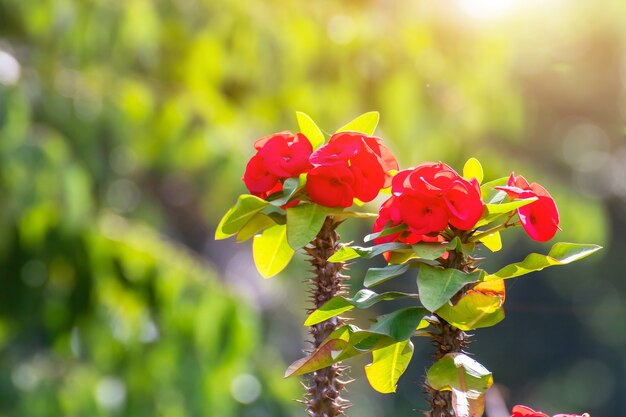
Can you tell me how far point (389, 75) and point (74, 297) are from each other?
56.4 inches

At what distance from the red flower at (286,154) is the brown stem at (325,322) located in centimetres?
8

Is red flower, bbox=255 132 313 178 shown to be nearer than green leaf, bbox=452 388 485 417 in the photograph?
No

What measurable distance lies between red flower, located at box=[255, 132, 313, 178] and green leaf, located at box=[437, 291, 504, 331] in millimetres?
195

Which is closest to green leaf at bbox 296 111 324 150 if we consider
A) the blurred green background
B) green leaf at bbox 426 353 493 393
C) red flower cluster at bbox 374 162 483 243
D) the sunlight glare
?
red flower cluster at bbox 374 162 483 243

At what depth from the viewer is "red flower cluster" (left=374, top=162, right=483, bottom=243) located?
90 cm

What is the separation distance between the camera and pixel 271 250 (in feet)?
3.49

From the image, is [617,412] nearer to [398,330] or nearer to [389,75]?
[389,75]

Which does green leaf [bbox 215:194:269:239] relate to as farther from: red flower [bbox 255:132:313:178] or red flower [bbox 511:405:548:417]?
red flower [bbox 511:405:548:417]

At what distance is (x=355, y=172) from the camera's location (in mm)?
979

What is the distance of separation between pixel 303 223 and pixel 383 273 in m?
0.09

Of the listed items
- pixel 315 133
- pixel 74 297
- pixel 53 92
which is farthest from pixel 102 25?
pixel 315 133

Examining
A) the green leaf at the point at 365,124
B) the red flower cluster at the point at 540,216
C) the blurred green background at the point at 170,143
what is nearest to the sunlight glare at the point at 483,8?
the blurred green background at the point at 170,143

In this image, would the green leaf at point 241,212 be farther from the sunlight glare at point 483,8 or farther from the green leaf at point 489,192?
the sunlight glare at point 483,8

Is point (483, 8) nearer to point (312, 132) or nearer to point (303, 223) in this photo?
point (312, 132)
